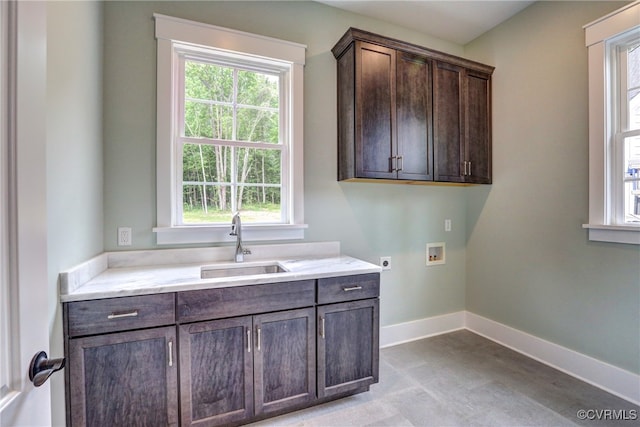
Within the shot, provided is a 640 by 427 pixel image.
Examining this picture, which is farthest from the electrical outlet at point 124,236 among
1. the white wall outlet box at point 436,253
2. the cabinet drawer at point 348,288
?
the white wall outlet box at point 436,253

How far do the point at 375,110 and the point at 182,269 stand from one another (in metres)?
1.76

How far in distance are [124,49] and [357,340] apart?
7.95ft

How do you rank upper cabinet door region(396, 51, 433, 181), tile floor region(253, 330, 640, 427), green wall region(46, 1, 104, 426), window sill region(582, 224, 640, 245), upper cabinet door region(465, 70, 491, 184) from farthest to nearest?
1. upper cabinet door region(465, 70, 491, 184)
2. upper cabinet door region(396, 51, 433, 181)
3. window sill region(582, 224, 640, 245)
4. tile floor region(253, 330, 640, 427)
5. green wall region(46, 1, 104, 426)

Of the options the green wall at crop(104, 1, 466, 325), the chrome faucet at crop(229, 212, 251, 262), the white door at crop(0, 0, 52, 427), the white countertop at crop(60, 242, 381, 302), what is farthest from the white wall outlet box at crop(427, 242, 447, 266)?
the white door at crop(0, 0, 52, 427)

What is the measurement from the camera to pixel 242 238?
2.16 meters

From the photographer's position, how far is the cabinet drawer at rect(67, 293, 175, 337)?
1.32 m

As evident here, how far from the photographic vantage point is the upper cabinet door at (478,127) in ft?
8.49

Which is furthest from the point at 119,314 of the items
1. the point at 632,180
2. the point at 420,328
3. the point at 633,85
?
the point at 633,85

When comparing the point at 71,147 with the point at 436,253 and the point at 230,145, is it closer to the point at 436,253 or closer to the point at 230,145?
the point at 230,145

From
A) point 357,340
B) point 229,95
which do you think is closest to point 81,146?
point 229,95

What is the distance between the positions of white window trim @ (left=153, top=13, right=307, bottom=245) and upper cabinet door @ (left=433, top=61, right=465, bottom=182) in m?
1.13

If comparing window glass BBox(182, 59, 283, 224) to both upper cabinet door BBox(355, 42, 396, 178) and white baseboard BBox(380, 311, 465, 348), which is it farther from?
white baseboard BBox(380, 311, 465, 348)

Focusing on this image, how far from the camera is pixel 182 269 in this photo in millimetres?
1810

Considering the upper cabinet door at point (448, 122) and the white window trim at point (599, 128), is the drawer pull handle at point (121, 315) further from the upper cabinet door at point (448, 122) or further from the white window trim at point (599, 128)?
the white window trim at point (599, 128)
